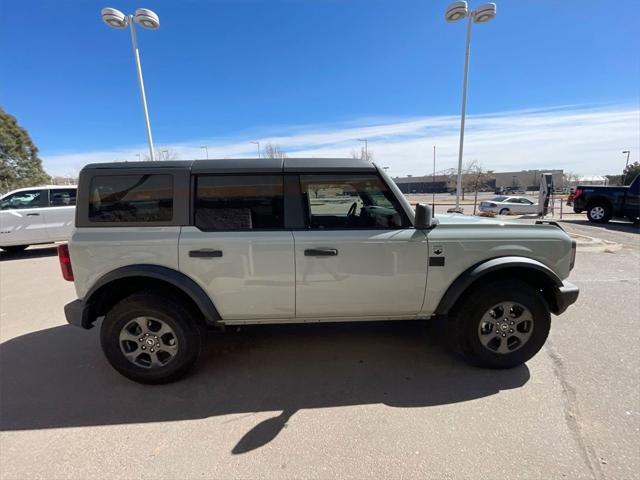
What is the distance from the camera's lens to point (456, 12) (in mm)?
10734

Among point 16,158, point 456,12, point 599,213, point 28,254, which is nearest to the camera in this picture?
point 28,254

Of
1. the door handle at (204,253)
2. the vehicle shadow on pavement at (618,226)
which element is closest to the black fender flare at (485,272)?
the door handle at (204,253)

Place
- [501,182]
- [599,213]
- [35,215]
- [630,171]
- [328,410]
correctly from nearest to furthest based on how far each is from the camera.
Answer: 1. [328,410]
2. [35,215]
3. [599,213]
4. [630,171]
5. [501,182]

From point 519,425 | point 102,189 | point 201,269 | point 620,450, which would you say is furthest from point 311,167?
point 620,450

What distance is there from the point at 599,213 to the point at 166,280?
16919 mm

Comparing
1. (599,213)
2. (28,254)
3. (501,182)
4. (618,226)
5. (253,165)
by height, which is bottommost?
(28,254)

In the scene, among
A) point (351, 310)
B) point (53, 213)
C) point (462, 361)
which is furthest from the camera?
point (53, 213)

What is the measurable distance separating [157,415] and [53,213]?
8.19 meters

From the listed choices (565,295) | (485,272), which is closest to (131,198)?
(485,272)

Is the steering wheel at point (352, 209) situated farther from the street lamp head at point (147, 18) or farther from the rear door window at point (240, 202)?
the street lamp head at point (147, 18)

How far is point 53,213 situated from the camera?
8.11 m

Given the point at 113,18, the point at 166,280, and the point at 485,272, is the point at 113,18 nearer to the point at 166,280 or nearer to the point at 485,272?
the point at 166,280

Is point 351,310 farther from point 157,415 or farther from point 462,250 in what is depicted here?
point 157,415

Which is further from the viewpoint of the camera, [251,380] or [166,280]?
[251,380]
